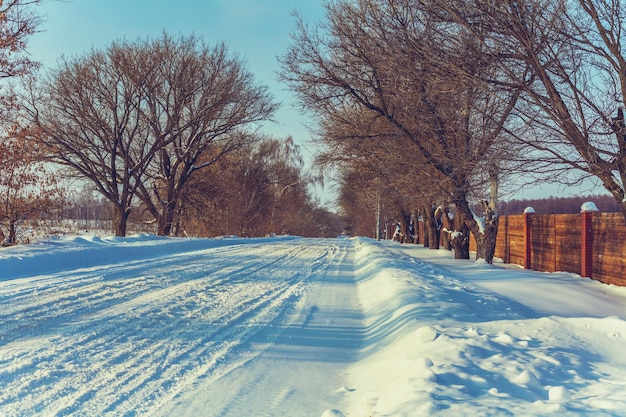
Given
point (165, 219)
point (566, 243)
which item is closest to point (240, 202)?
point (165, 219)

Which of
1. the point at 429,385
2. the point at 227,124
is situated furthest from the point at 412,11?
the point at 227,124

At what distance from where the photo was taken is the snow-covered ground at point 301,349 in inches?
160

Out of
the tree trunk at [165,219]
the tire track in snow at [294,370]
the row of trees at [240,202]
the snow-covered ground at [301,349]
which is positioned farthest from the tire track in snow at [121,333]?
the tree trunk at [165,219]

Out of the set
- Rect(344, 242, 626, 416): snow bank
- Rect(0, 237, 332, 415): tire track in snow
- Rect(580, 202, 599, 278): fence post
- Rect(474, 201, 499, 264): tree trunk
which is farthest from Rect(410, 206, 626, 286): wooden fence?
Rect(0, 237, 332, 415): tire track in snow

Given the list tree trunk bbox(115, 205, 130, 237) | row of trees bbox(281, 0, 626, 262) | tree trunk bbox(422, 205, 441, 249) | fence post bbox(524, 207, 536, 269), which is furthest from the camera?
tree trunk bbox(422, 205, 441, 249)

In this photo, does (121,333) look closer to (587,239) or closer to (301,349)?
(301,349)

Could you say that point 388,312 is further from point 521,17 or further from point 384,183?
point 384,183

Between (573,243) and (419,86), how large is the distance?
669cm

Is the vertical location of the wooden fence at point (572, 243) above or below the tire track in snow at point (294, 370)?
above

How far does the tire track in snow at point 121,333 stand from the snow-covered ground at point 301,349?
0.02m

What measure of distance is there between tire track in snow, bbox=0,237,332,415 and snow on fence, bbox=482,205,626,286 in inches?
294

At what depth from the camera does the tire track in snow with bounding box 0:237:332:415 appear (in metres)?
4.32

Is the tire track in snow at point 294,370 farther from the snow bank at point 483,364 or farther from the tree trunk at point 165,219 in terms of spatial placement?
the tree trunk at point 165,219

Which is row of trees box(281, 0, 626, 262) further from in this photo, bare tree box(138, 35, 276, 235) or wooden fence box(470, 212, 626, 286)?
bare tree box(138, 35, 276, 235)
